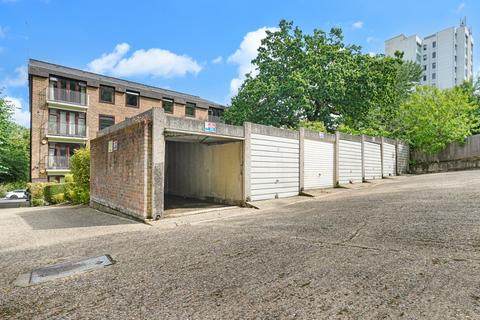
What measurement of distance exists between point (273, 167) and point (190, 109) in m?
21.5

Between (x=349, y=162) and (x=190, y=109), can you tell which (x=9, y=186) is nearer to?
(x=190, y=109)

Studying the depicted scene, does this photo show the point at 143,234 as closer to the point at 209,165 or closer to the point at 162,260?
the point at 162,260

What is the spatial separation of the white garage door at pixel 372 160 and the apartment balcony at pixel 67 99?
21848mm

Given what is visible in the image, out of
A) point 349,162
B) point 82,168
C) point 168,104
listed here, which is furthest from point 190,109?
point 349,162

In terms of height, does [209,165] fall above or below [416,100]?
below

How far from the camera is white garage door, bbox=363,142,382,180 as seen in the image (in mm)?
15531

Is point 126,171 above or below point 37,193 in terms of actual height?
above

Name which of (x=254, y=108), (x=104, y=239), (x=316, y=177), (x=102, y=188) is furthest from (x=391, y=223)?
(x=254, y=108)

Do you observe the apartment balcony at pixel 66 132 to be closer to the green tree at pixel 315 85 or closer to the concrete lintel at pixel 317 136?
the green tree at pixel 315 85

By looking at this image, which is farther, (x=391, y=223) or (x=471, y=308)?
(x=391, y=223)

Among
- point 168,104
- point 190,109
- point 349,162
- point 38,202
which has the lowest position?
point 38,202

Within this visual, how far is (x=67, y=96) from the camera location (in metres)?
23.2

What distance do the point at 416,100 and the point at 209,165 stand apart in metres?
17.8

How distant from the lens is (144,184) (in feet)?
24.6
